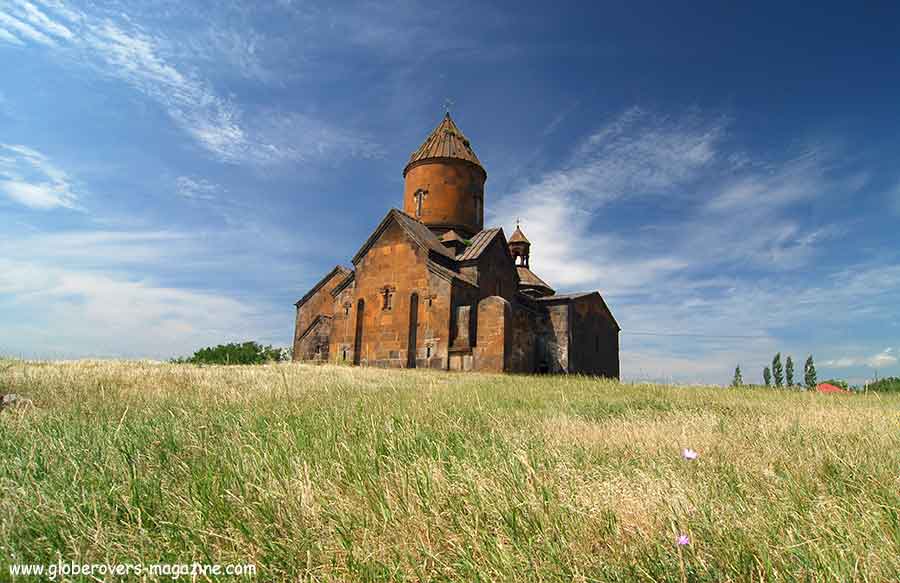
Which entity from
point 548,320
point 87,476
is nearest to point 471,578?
point 87,476

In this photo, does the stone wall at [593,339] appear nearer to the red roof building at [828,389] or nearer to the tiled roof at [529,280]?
the tiled roof at [529,280]

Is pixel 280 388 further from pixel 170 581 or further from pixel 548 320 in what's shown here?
pixel 548 320

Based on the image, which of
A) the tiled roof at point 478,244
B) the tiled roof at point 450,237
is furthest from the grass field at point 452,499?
the tiled roof at point 450,237

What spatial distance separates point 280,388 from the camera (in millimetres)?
6160

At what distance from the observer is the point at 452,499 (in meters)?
2.00

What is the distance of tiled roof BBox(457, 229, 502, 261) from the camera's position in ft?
58.5

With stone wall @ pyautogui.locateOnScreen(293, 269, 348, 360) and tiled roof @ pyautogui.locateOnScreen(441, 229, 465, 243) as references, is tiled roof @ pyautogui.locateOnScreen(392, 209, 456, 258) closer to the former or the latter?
tiled roof @ pyautogui.locateOnScreen(441, 229, 465, 243)

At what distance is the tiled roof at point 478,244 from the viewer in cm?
1784

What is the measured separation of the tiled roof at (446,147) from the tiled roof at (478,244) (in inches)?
170

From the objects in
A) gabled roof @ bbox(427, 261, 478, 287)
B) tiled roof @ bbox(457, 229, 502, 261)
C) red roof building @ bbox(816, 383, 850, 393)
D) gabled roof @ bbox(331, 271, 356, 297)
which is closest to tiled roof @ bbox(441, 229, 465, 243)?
tiled roof @ bbox(457, 229, 502, 261)

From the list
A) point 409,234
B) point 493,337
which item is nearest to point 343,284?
point 409,234

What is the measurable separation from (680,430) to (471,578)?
284cm

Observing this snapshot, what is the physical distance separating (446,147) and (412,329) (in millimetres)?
9696

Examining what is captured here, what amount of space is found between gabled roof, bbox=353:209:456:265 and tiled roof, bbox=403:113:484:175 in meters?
4.64
